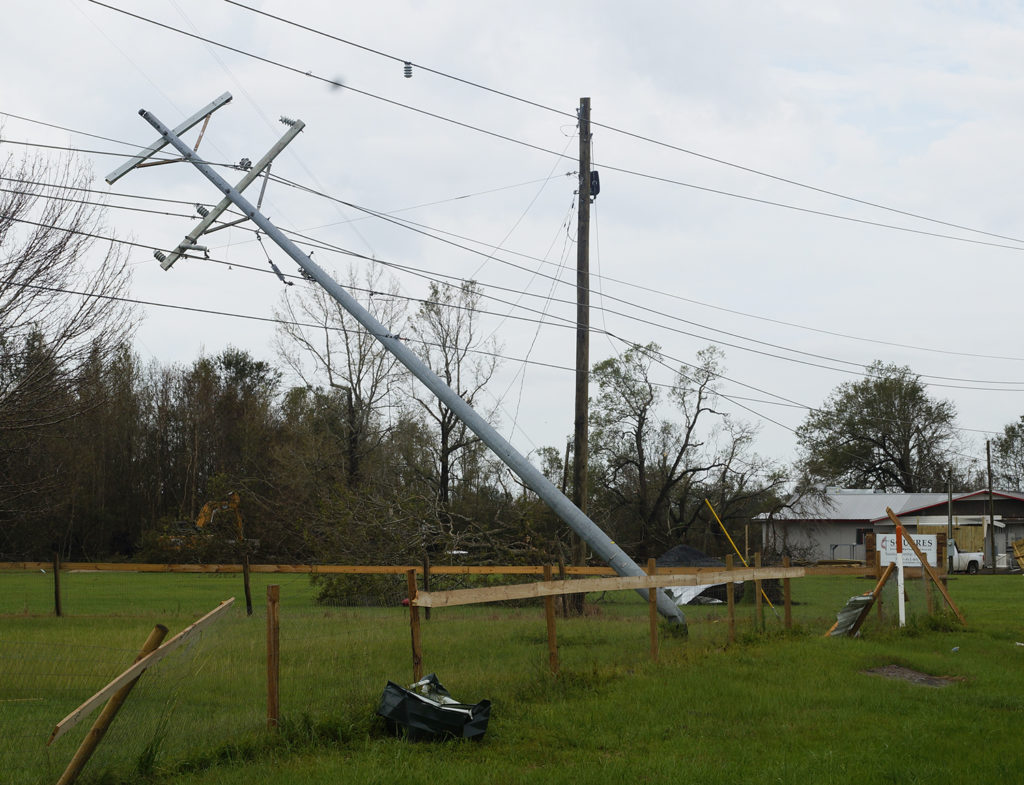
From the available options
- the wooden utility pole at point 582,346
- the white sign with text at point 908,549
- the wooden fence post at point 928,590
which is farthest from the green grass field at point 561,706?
the wooden utility pole at point 582,346

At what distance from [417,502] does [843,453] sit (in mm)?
57555

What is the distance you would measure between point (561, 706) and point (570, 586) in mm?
1654

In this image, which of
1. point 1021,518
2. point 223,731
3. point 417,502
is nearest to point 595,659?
point 223,731

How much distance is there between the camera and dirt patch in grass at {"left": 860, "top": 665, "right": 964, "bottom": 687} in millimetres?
11383

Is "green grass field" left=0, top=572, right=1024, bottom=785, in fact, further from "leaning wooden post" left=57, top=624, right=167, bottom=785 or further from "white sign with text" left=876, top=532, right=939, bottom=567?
"white sign with text" left=876, top=532, right=939, bottom=567

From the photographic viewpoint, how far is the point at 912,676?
11.9 metres

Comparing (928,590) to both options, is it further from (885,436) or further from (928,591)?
(885,436)

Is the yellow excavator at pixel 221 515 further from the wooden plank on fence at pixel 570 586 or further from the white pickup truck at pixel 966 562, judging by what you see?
the white pickup truck at pixel 966 562

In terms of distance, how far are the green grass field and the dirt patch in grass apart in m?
0.12

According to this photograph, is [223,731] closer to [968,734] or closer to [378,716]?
[378,716]

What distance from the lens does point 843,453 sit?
3029 inches

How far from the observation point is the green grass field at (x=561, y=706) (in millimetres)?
6852

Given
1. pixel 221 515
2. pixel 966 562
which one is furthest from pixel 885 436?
pixel 221 515

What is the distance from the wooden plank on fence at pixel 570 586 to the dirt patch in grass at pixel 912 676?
2143 mm
